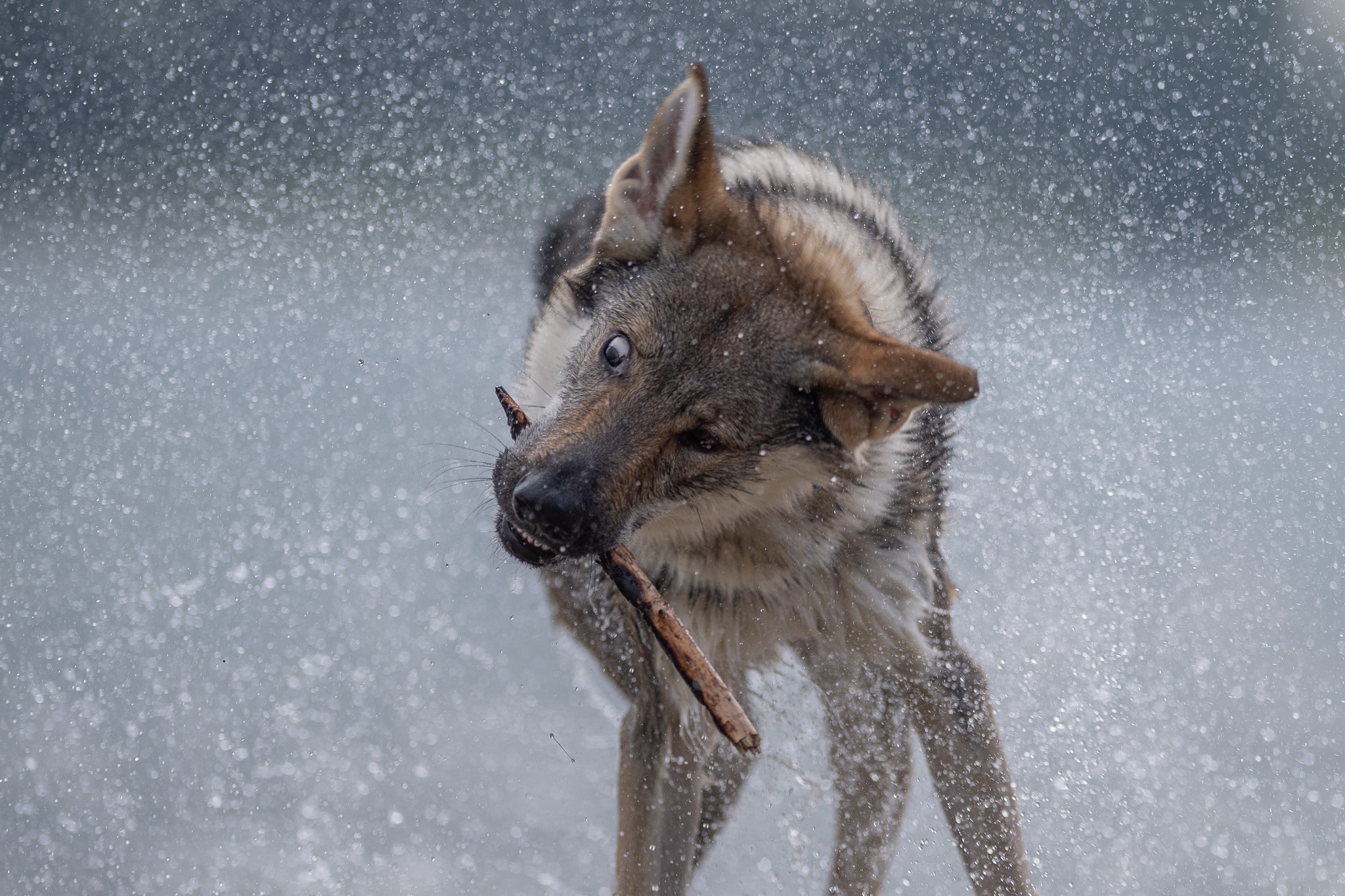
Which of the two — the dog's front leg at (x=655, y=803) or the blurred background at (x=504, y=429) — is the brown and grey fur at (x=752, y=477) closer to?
the dog's front leg at (x=655, y=803)

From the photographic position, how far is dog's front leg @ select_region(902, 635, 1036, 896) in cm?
288

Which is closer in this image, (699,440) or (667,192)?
(699,440)

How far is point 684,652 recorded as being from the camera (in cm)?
220

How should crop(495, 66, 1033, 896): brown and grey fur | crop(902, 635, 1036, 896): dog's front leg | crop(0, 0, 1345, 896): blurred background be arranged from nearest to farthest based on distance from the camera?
1. crop(495, 66, 1033, 896): brown and grey fur
2. crop(902, 635, 1036, 896): dog's front leg
3. crop(0, 0, 1345, 896): blurred background

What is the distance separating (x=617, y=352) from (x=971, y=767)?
5.11 feet

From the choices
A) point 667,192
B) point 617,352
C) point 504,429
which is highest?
point 667,192

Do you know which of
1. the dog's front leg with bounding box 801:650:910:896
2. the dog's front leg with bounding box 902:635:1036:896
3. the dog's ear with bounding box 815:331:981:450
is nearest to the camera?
the dog's ear with bounding box 815:331:981:450

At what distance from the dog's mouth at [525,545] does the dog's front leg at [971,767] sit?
129cm

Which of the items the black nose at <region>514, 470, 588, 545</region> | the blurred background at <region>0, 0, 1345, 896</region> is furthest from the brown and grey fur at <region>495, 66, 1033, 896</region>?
the blurred background at <region>0, 0, 1345, 896</region>

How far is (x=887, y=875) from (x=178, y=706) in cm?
256

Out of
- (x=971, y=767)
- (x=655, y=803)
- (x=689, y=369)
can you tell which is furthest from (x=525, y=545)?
(x=971, y=767)

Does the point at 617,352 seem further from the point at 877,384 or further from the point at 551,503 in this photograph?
the point at 877,384

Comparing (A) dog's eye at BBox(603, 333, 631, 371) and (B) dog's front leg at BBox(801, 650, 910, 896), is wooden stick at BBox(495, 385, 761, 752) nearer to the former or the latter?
(A) dog's eye at BBox(603, 333, 631, 371)

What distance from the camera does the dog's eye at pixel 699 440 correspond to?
7.61 ft
